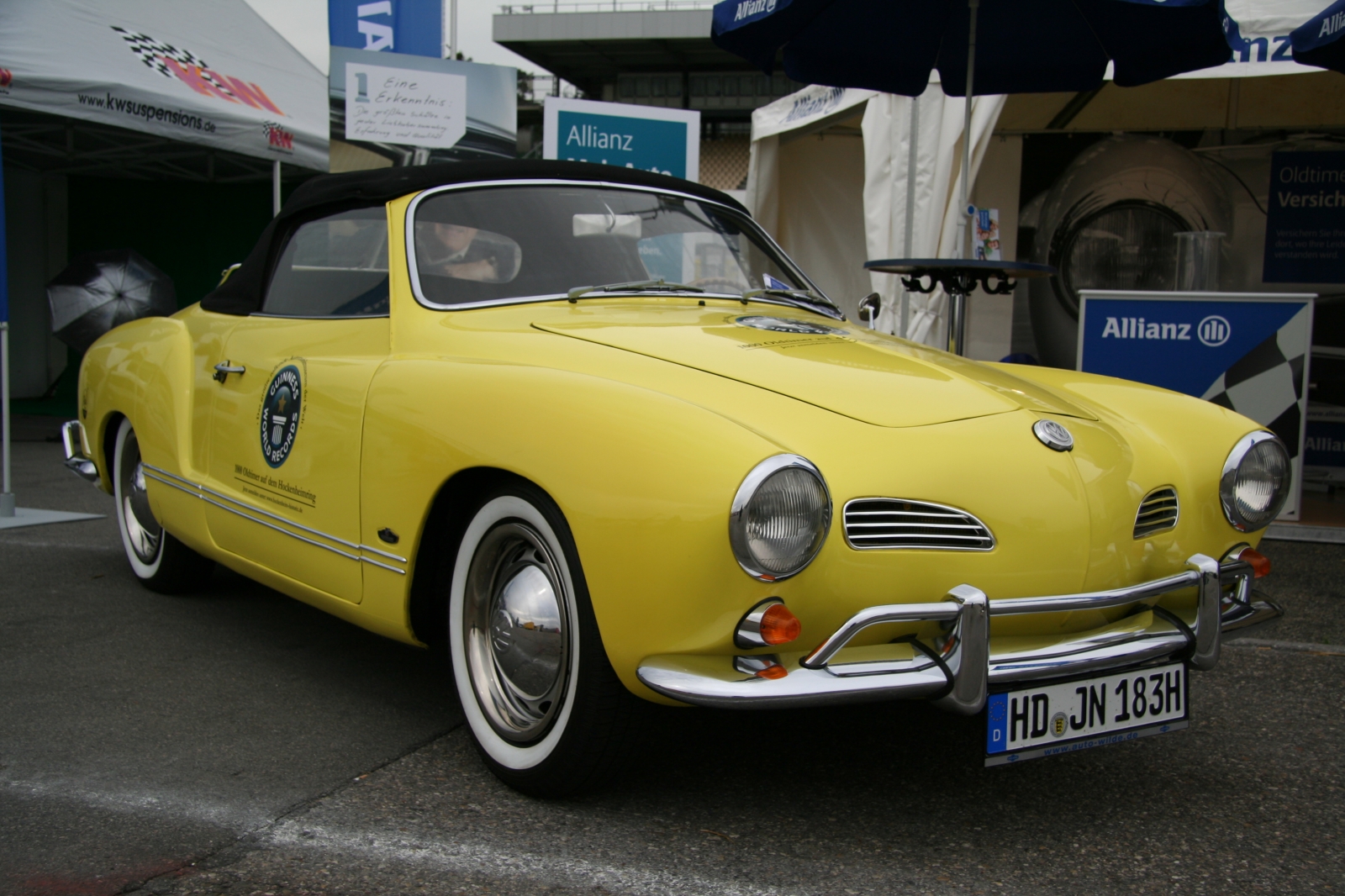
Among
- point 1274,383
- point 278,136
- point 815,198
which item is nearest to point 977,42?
point 1274,383

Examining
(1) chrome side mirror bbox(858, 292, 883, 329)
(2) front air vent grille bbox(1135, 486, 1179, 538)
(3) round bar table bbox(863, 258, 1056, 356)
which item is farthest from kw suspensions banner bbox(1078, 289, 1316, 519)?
(2) front air vent grille bbox(1135, 486, 1179, 538)

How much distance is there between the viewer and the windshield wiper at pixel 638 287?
316 centimetres

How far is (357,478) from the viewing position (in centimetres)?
286

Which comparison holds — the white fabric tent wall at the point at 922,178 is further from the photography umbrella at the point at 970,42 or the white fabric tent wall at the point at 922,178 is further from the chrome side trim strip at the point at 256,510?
the chrome side trim strip at the point at 256,510

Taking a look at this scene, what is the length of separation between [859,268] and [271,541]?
20.9 feet

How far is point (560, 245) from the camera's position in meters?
3.29

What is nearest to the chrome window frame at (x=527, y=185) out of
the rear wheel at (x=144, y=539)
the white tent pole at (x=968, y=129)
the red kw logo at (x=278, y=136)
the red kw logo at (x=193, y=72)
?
the rear wheel at (x=144, y=539)

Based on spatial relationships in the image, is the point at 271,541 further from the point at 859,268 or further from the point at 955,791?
the point at 859,268

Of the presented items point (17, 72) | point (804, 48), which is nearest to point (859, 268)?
point (804, 48)

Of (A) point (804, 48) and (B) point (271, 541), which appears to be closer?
(B) point (271, 541)

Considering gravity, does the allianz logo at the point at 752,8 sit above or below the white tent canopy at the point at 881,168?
above

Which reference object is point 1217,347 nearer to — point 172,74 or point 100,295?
point 172,74

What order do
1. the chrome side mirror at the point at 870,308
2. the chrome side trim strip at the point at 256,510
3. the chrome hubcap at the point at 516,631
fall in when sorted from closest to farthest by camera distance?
the chrome hubcap at the point at 516,631, the chrome side trim strip at the point at 256,510, the chrome side mirror at the point at 870,308

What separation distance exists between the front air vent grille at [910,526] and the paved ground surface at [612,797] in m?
0.62
